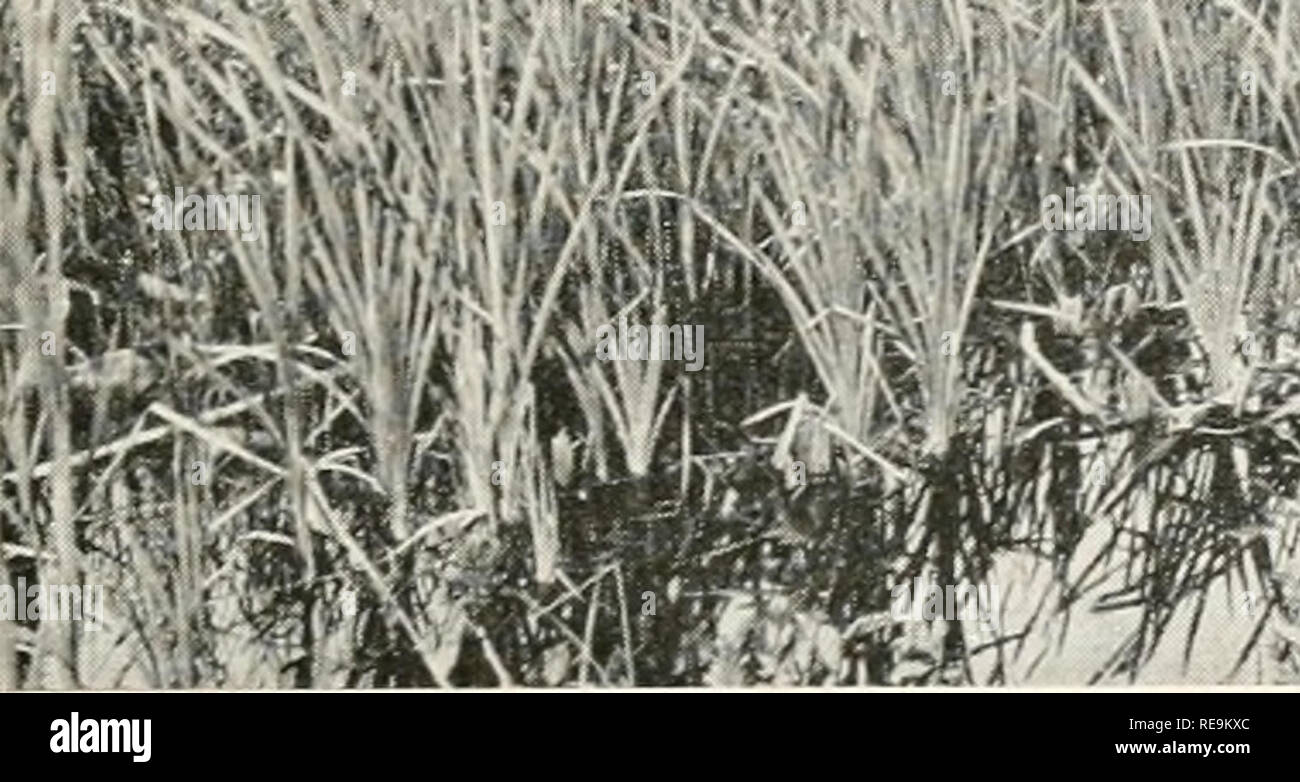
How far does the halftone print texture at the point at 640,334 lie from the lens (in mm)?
1510

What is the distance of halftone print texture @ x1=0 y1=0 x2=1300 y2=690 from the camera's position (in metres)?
1.51

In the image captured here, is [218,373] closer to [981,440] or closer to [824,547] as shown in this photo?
[824,547]

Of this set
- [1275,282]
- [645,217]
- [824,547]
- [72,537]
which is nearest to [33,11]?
[72,537]

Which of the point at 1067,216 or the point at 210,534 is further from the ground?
the point at 1067,216

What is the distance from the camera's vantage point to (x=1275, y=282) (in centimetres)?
154

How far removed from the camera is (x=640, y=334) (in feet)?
4.99

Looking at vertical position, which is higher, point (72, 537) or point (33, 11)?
point (33, 11)

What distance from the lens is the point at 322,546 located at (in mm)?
1539

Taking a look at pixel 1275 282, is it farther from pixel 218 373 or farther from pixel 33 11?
pixel 33 11
